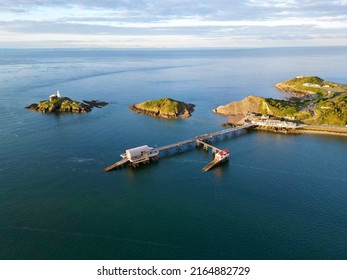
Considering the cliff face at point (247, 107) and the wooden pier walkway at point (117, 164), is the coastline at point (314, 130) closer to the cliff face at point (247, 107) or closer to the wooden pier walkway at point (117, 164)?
the cliff face at point (247, 107)

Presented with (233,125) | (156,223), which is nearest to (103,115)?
(233,125)

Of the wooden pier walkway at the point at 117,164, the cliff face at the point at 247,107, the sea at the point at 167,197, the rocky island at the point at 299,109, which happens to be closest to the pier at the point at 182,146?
the wooden pier walkway at the point at 117,164

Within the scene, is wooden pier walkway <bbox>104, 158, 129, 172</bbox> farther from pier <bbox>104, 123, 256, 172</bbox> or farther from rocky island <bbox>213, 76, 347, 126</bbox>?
rocky island <bbox>213, 76, 347, 126</bbox>

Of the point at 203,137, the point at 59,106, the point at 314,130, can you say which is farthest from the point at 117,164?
the point at 59,106

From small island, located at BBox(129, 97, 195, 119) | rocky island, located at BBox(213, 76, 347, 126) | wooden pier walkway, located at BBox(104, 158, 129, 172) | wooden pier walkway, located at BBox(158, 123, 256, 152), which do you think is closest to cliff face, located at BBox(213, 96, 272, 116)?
rocky island, located at BBox(213, 76, 347, 126)

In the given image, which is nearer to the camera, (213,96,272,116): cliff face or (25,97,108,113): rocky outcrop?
(213,96,272,116): cliff face

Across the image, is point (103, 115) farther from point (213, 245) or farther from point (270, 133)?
point (213, 245)
